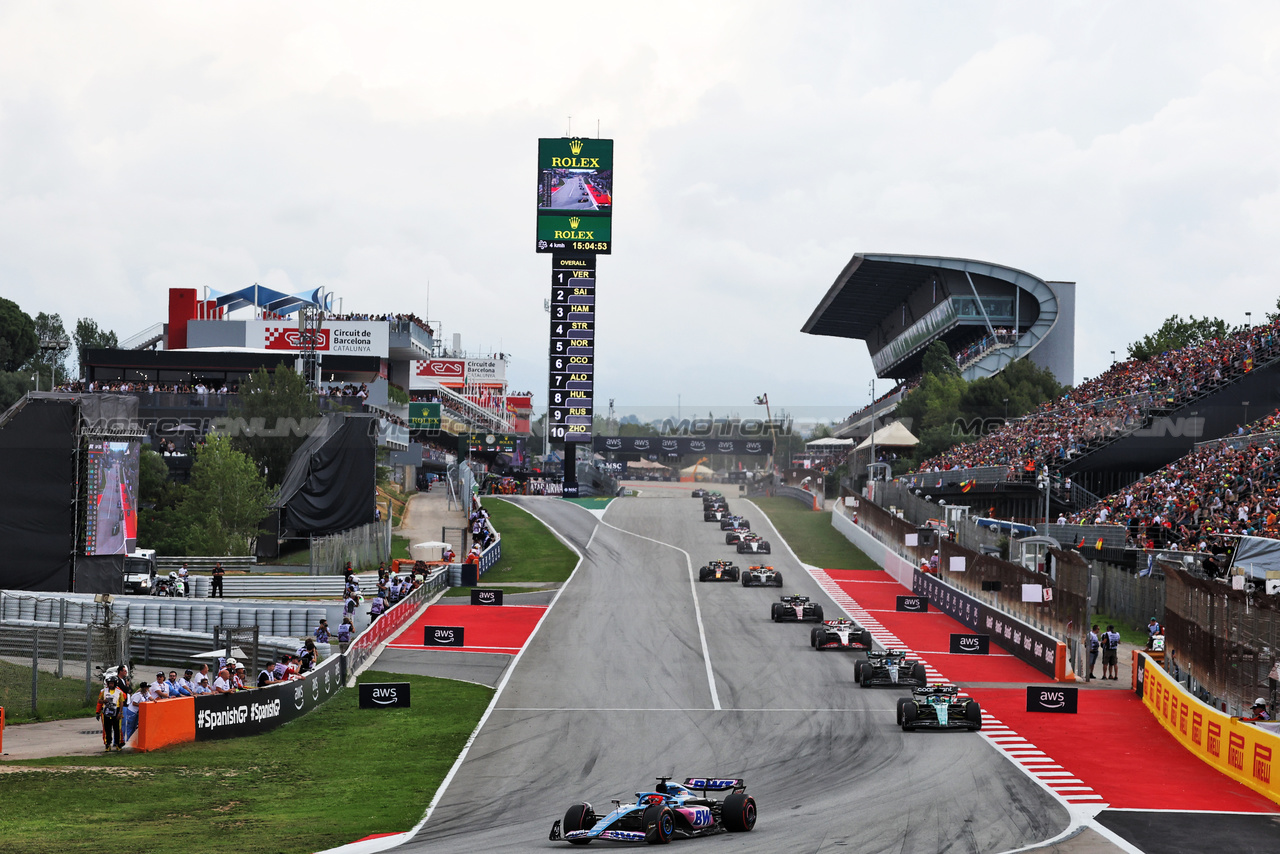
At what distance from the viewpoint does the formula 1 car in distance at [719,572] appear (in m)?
56.4

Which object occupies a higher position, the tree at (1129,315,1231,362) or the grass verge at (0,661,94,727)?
the tree at (1129,315,1231,362)

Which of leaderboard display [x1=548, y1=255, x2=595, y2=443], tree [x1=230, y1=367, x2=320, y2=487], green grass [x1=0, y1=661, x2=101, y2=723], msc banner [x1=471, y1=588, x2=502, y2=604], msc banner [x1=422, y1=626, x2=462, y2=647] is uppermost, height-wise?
leaderboard display [x1=548, y1=255, x2=595, y2=443]

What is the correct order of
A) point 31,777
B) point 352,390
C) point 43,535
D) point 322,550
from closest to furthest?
1. point 31,777
2. point 43,535
3. point 322,550
4. point 352,390

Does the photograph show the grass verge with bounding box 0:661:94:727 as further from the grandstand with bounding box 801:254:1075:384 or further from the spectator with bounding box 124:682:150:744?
the grandstand with bounding box 801:254:1075:384

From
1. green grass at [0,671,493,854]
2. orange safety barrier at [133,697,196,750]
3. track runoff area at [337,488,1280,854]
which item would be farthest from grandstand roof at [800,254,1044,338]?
orange safety barrier at [133,697,196,750]

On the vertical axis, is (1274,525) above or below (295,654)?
above

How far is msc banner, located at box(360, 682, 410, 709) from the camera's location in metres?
29.2

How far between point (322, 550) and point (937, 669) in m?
27.2

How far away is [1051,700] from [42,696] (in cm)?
2367

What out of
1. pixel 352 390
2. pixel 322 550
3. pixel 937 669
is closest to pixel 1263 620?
pixel 937 669

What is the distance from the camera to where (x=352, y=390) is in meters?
87.2

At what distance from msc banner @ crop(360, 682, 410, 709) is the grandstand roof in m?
87.2

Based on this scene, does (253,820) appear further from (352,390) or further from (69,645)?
(352,390)

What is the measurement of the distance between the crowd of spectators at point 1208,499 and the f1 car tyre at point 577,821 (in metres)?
23.2
